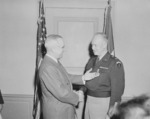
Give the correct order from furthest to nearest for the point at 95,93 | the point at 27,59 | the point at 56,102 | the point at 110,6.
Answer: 1. the point at 27,59
2. the point at 110,6
3. the point at 95,93
4. the point at 56,102

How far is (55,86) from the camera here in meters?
2.65

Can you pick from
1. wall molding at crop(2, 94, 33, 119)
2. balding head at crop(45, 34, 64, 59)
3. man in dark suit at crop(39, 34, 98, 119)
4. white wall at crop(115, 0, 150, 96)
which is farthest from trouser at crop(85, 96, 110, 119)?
wall molding at crop(2, 94, 33, 119)

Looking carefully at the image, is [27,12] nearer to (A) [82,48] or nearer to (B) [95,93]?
(A) [82,48]

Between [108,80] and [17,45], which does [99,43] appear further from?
[17,45]

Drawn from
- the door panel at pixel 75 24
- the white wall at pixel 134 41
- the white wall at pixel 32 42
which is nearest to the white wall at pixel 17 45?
the white wall at pixel 32 42

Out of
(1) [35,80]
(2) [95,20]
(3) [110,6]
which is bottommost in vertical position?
(1) [35,80]

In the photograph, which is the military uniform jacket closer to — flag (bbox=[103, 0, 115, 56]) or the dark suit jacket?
the dark suit jacket

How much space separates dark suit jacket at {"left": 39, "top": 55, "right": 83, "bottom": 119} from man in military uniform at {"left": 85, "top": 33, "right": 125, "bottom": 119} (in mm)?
381

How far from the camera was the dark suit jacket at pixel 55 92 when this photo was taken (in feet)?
8.76

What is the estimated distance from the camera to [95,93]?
126 inches

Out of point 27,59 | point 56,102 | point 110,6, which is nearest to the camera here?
point 56,102

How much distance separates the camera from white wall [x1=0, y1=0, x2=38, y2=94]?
13.1 ft

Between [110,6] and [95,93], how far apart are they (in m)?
1.52

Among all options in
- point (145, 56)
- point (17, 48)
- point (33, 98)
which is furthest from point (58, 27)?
point (145, 56)
